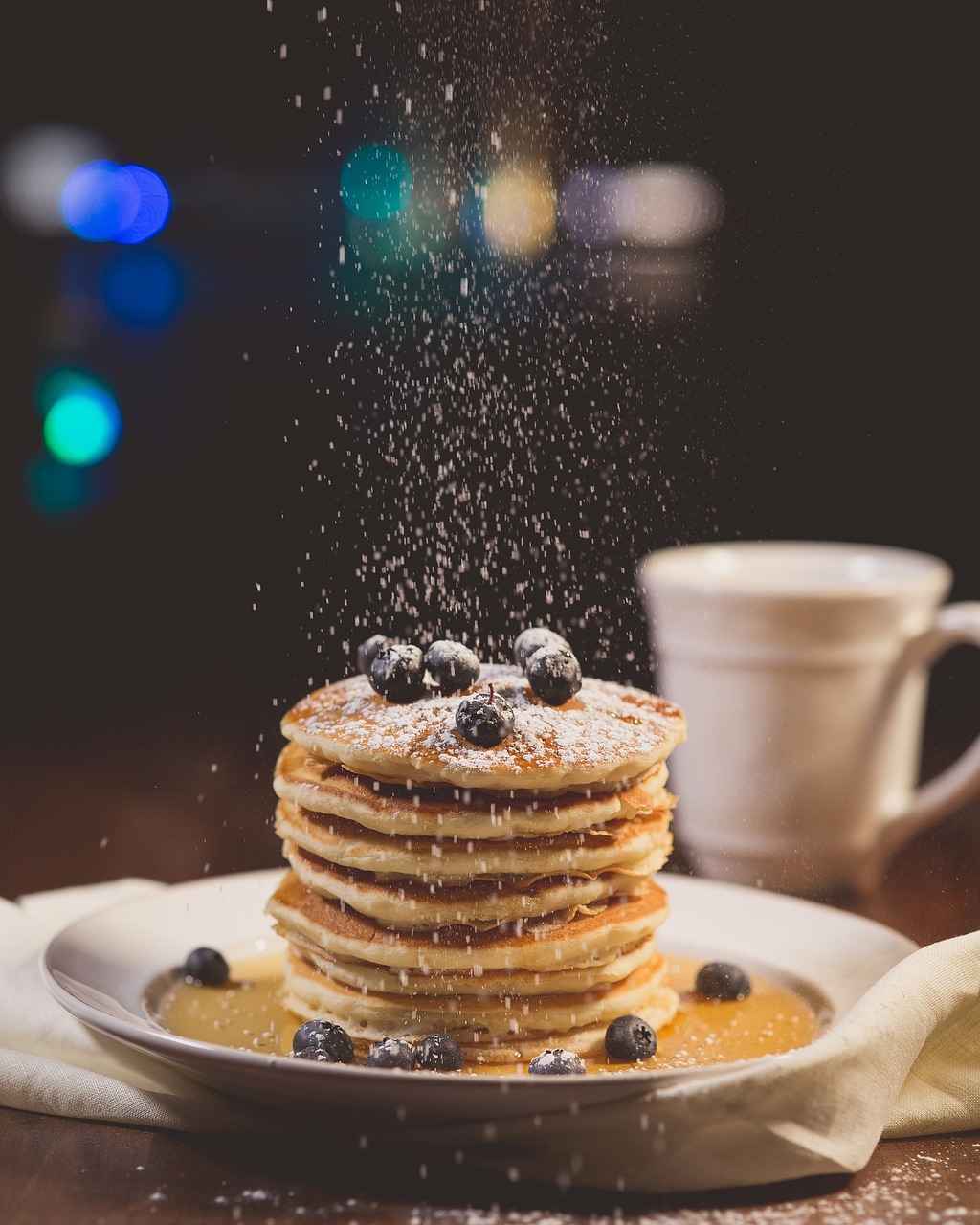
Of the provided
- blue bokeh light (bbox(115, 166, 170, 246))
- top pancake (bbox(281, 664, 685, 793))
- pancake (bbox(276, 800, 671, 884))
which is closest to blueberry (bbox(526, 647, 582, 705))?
top pancake (bbox(281, 664, 685, 793))

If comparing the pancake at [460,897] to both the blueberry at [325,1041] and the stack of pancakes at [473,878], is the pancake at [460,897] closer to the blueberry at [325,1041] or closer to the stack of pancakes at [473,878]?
the stack of pancakes at [473,878]

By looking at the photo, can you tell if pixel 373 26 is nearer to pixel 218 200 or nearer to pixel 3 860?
pixel 3 860

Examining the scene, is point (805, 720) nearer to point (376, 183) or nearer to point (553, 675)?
point (553, 675)

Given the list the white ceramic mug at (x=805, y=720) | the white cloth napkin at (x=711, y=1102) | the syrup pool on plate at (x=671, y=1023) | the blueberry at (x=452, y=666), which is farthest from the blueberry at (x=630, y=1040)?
the white ceramic mug at (x=805, y=720)

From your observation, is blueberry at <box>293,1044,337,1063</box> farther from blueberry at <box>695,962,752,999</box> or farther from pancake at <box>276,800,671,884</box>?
blueberry at <box>695,962,752,999</box>

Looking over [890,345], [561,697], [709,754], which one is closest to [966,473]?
[890,345]
